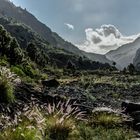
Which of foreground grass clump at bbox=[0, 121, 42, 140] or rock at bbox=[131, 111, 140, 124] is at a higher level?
rock at bbox=[131, 111, 140, 124]

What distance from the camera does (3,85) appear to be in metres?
13.1

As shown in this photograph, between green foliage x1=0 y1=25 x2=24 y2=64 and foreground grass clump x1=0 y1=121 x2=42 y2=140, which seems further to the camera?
green foliage x1=0 y1=25 x2=24 y2=64

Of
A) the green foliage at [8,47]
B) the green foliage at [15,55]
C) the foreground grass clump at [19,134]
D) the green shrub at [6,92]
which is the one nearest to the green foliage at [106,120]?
the green shrub at [6,92]

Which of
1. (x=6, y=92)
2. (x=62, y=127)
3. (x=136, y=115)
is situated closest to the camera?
(x=62, y=127)

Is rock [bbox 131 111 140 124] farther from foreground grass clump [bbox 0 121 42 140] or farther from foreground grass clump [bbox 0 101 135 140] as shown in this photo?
foreground grass clump [bbox 0 121 42 140]

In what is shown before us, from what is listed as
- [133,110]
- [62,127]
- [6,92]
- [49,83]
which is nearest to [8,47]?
[49,83]

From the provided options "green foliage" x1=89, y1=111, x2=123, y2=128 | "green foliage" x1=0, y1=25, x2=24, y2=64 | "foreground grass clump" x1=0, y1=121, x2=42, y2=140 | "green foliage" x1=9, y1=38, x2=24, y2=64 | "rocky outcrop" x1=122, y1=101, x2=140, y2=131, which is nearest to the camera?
"foreground grass clump" x1=0, y1=121, x2=42, y2=140

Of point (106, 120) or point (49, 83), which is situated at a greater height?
point (106, 120)

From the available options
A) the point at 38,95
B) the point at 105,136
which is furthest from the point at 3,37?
the point at 105,136

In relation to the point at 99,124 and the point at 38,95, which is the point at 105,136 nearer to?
the point at 99,124

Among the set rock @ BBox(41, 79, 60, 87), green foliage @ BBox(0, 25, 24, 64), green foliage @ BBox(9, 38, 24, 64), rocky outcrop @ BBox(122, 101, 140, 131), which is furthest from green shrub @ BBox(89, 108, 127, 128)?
green foliage @ BBox(0, 25, 24, 64)

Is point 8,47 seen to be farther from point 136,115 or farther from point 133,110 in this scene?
point 136,115

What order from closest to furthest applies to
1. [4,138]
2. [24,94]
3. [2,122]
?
1. [4,138]
2. [2,122]
3. [24,94]

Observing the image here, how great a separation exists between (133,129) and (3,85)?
4461mm
